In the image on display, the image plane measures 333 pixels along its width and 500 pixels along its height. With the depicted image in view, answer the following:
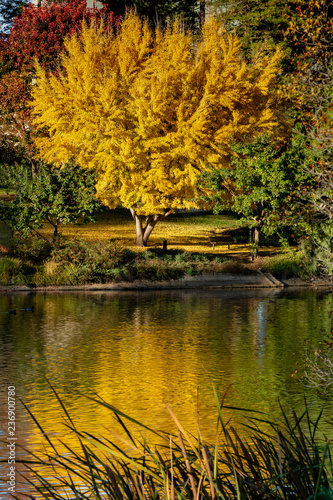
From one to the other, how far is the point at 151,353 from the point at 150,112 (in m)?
17.4

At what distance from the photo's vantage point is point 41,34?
4112cm

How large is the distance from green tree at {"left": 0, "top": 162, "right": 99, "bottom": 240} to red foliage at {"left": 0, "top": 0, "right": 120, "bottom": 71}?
9673 mm

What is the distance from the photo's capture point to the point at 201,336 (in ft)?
60.3

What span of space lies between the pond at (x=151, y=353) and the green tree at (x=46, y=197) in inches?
227

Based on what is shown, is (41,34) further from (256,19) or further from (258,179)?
(258,179)

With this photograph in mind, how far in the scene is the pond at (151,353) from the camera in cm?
1131

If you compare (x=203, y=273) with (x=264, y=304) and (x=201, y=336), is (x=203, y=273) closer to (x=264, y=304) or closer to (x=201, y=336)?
(x=264, y=304)

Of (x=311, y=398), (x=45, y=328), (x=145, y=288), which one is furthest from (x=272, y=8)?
(x=311, y=398)

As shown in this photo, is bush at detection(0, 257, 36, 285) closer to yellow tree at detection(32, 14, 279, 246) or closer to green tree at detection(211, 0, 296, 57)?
yellow tree at detection(32, 14, 279, 246)

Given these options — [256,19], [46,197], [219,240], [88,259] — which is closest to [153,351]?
[88,259]

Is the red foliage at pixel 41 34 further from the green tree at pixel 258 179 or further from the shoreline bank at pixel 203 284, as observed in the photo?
the shoreline bank at pixel 203 284

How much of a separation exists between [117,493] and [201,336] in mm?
14978

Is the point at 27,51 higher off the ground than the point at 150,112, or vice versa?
the point at 27,51

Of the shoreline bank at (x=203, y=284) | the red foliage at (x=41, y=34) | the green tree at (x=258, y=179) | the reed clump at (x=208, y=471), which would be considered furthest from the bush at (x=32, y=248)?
the reed clump at (x=208, y=471)
